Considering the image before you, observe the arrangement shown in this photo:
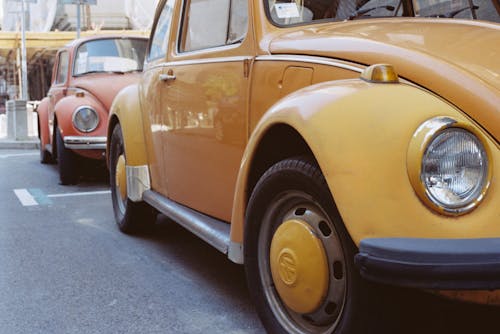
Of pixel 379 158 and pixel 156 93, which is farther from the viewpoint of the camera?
pixel 156 93

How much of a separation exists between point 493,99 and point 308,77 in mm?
814

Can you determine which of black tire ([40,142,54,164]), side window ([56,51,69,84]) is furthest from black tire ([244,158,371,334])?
black tire ([40,142,54,164])

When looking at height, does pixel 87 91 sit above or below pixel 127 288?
above

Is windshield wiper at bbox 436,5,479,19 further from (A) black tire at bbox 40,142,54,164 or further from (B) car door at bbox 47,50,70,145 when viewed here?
(A) black tire at bbox 40,142,54,164

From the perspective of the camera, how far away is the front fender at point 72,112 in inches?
310

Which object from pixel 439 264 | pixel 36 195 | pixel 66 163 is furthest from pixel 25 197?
pixel 439 264

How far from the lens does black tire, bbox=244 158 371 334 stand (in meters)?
2.26

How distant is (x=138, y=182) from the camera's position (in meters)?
4.80

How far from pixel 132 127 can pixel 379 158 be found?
3.05 metres

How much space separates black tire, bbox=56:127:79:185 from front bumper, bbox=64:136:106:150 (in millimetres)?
205

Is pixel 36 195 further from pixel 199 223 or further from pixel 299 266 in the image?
pixel 299 266

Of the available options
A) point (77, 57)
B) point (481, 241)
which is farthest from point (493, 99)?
point (77, 57)

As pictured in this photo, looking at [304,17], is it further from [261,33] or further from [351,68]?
[351,68]

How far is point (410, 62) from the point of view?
93.3 inches
